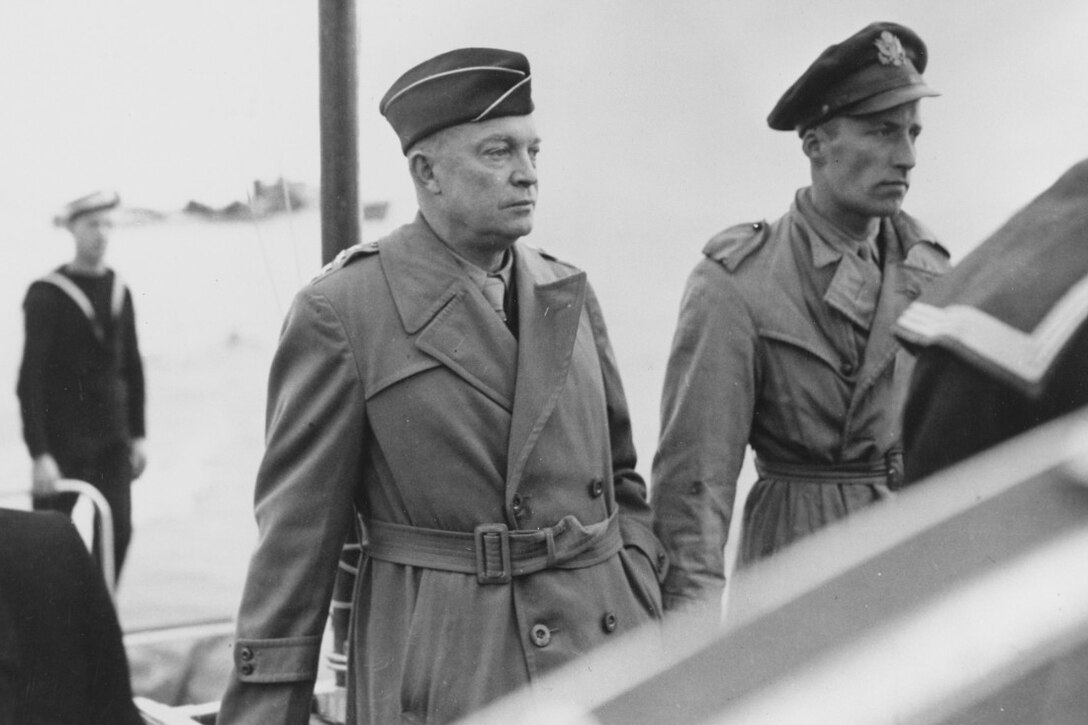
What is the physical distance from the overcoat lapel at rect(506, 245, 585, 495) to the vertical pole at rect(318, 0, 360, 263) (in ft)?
1.61

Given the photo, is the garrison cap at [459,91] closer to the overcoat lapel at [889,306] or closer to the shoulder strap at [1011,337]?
the overcoat lapel at [889,306]

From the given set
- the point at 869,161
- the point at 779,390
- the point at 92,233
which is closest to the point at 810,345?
the point at 779,390

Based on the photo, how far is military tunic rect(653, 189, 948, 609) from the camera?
10.8 feet

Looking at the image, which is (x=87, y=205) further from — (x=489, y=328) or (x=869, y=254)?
(x=869, y=254)

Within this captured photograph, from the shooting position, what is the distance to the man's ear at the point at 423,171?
9.77 feet

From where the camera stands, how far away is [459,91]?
9.73 feet

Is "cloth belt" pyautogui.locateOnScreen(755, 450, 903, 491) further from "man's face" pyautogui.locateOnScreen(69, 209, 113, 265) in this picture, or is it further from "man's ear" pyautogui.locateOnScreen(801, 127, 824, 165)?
"man's face" pyautogui.locateOnScreen(69, 209, 113, 265)

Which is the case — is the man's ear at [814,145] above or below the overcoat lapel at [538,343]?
above

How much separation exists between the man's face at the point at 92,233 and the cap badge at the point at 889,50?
2.18m

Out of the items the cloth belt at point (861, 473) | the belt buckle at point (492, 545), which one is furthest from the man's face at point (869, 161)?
the belt buckle at point (492, 545)

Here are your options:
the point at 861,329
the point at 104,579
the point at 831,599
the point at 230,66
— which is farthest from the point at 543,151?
the point at 831,599

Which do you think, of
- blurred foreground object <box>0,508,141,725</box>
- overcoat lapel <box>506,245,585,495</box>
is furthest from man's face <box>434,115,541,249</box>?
blurred foreground object <box>0,508,141,725</box>

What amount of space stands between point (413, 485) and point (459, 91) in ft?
2.52

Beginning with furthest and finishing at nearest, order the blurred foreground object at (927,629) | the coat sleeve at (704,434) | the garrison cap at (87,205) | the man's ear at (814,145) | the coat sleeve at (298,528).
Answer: the garrison cap at (87,205), the man's ear at (814,145), the coat sleeve at (704,434), the coat sleeve at (298,528), the blurred foreground object at (927,629)
